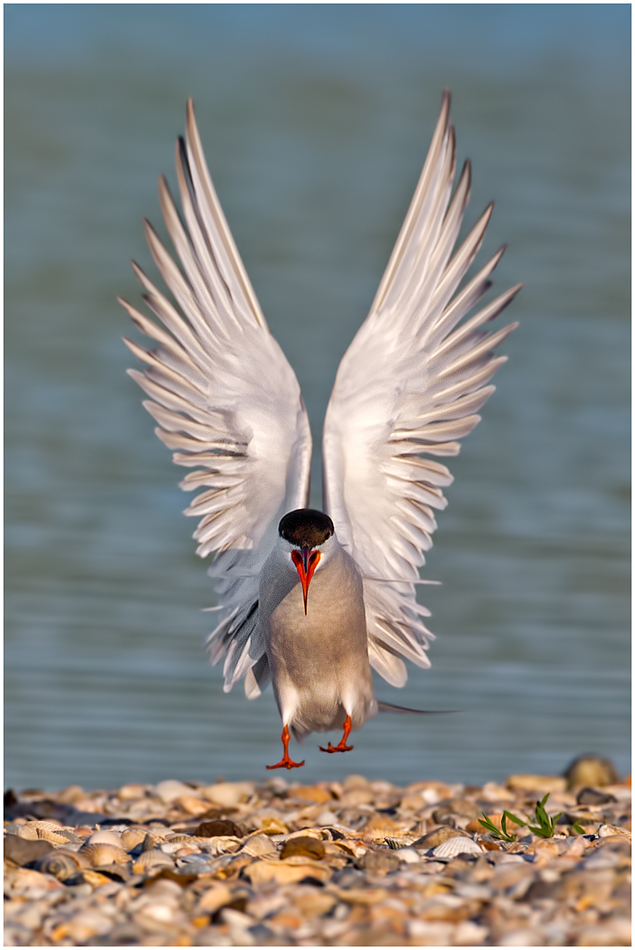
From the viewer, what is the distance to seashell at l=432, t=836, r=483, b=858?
3900mm

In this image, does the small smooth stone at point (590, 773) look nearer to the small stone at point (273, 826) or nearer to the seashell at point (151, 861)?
the small stone at point (273, 826)

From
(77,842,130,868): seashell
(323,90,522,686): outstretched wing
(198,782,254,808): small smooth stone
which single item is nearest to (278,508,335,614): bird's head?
(323,90,522,686): outstretched wing

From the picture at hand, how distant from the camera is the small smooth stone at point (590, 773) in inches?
245

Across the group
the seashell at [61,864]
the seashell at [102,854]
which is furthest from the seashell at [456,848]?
the seashell at [61,864]

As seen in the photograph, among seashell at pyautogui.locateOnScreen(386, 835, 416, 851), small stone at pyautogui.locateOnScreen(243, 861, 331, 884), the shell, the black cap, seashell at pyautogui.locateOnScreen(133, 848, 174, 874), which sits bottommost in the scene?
seashell at pyautogui.locateOnScreen(386, 835, 416, 851)

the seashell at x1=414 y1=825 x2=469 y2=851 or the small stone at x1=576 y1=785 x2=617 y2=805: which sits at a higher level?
the seashell at x1=414 y1=825 x2=469 y2=851

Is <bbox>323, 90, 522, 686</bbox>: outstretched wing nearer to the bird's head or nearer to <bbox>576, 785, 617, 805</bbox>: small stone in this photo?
the bird's head

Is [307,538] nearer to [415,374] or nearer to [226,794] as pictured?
[415,374]

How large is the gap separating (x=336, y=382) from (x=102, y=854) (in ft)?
6.33

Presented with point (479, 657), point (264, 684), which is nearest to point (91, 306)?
point (479, 657)

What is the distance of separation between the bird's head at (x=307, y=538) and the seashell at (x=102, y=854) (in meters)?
1.09

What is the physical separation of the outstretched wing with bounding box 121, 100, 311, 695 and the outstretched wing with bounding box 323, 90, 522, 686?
0.71 ft

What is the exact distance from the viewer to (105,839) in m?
4.07

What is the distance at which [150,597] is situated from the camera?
7.83 m
